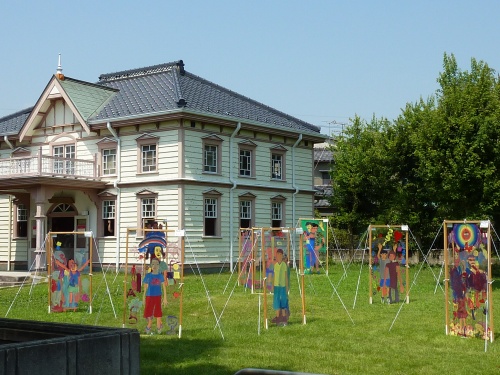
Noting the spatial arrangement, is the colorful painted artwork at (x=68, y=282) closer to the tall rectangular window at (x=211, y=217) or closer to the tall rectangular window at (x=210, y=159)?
the tall rectangular window at (x=211, y=217)

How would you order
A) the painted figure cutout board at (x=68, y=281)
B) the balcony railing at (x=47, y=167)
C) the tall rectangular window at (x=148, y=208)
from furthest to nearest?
the tall rectangular window at (x=148, y=208)
the balcony railing at (x=47, y=167)
the painted figure cutout board at (x=68, y=281)

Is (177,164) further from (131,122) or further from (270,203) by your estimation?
(270,203)

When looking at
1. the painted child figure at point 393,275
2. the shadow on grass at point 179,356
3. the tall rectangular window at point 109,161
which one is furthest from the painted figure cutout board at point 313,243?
the shadow on grass at point 179,356

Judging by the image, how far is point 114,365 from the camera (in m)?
6.87

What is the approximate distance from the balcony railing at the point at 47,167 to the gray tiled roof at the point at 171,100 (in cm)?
189

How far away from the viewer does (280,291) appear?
1509 centimetres

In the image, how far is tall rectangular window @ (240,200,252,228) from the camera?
30.7 metres

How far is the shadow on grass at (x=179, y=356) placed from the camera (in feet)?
34.0

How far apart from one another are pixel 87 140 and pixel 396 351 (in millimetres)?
21503

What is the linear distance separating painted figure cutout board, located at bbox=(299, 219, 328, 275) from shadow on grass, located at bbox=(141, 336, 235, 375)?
15.1m

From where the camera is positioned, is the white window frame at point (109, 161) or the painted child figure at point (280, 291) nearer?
the painted child figure at point (280, 291)

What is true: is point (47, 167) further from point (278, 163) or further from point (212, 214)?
point (278, 163)

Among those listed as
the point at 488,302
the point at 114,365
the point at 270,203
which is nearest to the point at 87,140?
the point at 270,203

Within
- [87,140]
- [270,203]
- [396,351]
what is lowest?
[396,351]
